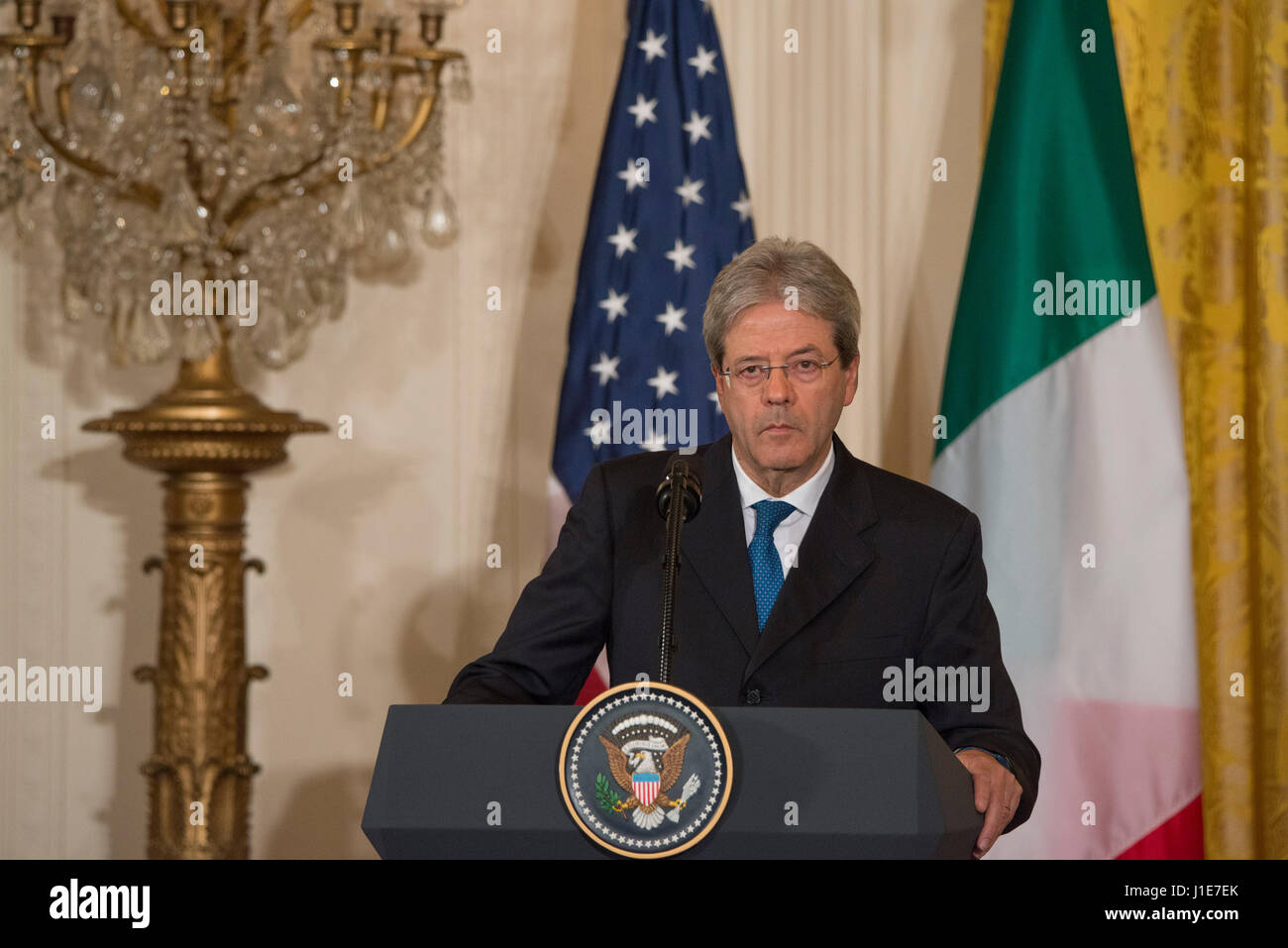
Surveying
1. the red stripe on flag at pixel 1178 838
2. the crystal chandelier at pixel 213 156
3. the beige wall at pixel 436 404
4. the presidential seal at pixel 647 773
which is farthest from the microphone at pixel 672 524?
the beige wall at pixel 436 404

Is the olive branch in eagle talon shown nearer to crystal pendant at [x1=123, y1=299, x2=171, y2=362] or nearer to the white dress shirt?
the white dress shirt

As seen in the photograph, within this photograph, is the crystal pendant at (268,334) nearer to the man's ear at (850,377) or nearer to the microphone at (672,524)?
the man's ear at (850,377)

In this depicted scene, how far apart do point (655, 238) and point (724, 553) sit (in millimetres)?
2013

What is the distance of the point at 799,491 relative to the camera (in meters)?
2.24

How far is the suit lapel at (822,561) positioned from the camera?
205cm

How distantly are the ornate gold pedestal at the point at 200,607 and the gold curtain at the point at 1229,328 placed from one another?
2.30m

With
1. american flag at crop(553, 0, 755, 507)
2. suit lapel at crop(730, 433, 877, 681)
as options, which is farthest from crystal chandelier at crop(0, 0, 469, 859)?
suit lapel at crop(730, 433, 877, 681)

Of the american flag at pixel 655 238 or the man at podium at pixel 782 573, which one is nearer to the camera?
the man at podium at pixel 782 573

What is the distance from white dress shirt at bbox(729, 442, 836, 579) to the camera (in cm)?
221

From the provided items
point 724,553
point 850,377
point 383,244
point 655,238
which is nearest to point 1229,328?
point 655,238

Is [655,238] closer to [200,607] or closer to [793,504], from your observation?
[200,607]

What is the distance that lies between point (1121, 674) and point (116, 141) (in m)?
2.72

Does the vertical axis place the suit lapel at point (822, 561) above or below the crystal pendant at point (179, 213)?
below
